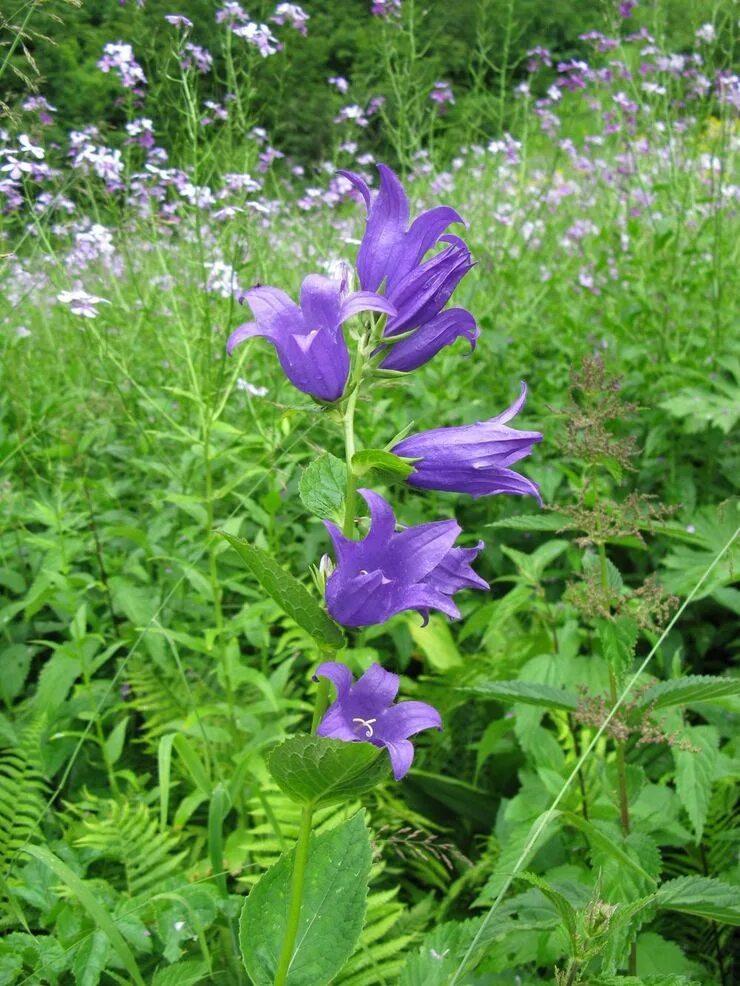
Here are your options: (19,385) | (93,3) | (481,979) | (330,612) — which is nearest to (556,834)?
(481,979)

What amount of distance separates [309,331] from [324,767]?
533mm

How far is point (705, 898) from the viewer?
4.70ft

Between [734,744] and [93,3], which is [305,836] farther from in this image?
[93,3]

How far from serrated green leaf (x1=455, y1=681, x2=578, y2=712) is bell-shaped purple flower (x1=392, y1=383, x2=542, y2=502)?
0.50m

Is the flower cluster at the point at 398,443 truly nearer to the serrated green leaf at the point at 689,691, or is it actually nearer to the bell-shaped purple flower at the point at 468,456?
the bell-shaped purple flower at the point at 468,456

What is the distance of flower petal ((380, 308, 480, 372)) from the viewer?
3.98ft

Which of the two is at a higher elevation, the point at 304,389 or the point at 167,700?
the point at 304,389

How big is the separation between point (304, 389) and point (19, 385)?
278 centimetres

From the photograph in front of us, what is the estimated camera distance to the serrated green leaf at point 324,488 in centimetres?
124

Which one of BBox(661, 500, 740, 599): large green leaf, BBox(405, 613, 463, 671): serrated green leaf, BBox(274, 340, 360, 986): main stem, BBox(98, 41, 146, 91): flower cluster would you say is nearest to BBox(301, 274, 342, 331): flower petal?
BBox(274, 340, 360, 986): main stem

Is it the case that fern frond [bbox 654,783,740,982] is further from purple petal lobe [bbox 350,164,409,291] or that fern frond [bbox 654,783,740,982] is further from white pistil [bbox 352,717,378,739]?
purple petal lobe [bbox 350,164,409,291]

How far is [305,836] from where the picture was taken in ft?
3.97

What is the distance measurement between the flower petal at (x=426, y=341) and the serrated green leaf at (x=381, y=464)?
14cm

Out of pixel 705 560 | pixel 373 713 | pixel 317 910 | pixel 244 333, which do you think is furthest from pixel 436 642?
pixel 244 333
